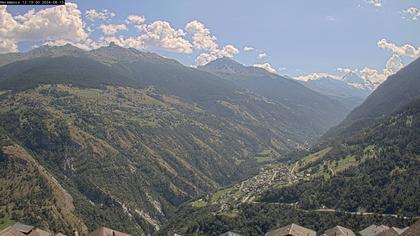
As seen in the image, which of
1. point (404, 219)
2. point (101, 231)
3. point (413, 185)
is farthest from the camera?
point (413, 185)

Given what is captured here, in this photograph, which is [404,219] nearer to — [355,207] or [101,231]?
[355,207]

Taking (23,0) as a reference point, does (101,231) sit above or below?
below

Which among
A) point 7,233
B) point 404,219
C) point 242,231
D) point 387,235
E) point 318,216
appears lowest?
point 242,231

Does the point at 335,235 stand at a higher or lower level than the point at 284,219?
higher

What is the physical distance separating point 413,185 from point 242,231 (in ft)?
217

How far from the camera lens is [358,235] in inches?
5394

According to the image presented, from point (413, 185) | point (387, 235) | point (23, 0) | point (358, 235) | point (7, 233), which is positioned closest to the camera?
point (23, 0)

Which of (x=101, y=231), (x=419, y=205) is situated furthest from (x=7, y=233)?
(x=419, y=205)

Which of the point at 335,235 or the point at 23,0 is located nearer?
the point at 23,0

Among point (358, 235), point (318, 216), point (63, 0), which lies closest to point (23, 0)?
Result: point (63, 0)

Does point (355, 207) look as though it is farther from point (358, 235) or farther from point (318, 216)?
point (358, 235)

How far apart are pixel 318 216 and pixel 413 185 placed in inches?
1449

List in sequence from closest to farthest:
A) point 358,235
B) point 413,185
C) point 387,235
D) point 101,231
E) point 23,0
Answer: point 23,0 < point 387,235 < point 101,231 < point 358,235 < point 413,185

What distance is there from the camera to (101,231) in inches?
4478
